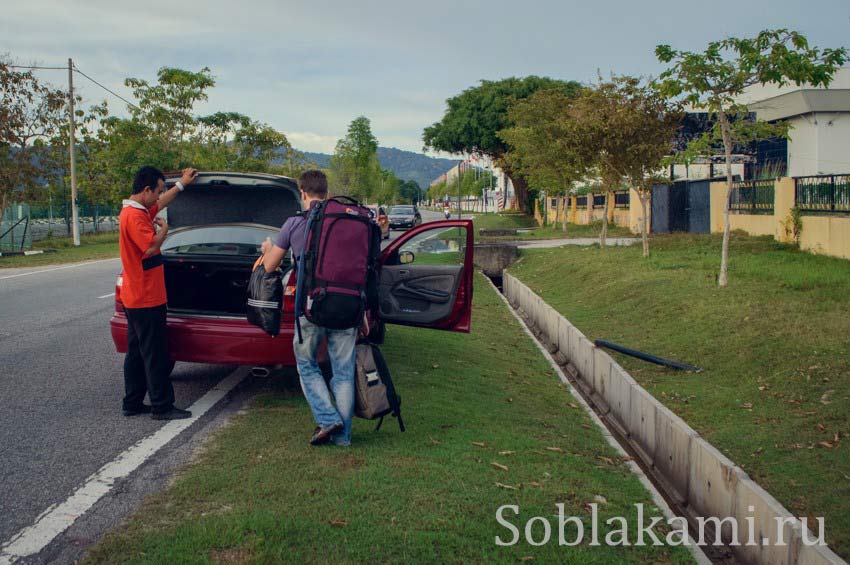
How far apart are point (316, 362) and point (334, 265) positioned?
0.73m

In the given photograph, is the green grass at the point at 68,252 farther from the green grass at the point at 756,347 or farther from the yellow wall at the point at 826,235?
the yellow wall at the point at 826,235

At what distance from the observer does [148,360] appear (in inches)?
228

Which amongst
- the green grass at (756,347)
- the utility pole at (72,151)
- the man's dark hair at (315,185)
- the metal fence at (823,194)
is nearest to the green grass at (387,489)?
the green grass at (756,347)

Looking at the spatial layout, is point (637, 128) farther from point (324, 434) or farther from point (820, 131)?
point (820, 131)

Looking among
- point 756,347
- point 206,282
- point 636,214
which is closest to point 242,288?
point 206,282

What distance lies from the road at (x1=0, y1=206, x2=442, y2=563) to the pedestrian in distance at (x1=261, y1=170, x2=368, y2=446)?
897 mm

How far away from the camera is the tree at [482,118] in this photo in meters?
56.1

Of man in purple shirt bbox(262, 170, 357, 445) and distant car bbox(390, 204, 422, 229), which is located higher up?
distant car bbox(390, 204, 422, 229)

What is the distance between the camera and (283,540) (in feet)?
12.1

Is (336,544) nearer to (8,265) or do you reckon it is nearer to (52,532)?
(52,532)

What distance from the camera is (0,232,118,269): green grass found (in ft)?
76.2

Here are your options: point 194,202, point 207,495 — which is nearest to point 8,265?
point 194,202

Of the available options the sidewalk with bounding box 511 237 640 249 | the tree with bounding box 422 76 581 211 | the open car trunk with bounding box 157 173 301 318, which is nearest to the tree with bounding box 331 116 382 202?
the tree with bounding box 422 76 581 211

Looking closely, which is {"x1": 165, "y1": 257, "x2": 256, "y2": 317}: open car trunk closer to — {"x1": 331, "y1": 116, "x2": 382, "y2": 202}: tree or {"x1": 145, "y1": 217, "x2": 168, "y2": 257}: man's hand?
A: {"x1": 145, "y1": 217, "x2": 168, "y2": 257}: man's hand
